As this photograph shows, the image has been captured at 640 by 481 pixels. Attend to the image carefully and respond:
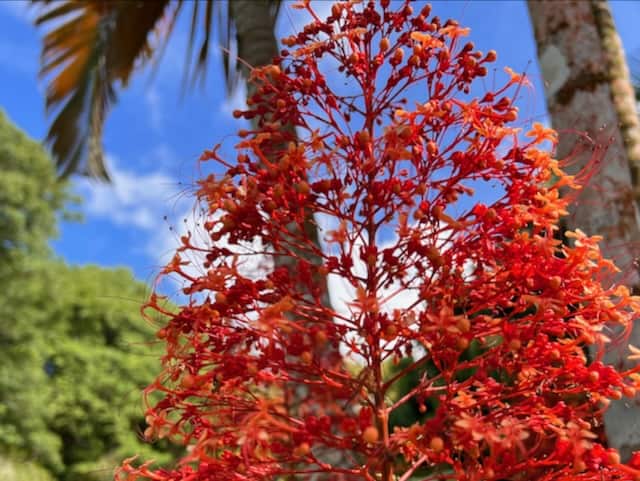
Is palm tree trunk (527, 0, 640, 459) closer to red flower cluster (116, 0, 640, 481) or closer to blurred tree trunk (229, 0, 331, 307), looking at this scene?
red flower cluster (116, 0, 640, 481)

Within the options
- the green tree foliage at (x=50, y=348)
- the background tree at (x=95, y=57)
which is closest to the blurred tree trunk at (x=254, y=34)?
the background tree at (x=95, y=57)

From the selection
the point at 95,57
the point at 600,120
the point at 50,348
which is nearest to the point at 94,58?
the point at 95,57

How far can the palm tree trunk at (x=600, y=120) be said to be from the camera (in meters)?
2.00

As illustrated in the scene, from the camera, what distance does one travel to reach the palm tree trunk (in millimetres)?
2004

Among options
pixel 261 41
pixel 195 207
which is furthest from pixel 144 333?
pixel 195 207

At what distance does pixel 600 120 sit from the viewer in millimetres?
2250

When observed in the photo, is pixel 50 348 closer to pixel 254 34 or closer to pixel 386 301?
pixel 254 34

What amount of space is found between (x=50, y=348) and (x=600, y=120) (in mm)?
13377

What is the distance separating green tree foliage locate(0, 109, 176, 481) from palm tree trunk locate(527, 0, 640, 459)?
7.03 metres

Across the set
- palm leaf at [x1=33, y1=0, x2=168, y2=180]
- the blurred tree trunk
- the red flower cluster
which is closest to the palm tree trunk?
the red flower cluster

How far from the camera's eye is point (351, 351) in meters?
1.46

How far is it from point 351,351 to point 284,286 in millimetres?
214

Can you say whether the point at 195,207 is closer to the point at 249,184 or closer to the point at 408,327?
the point at 249,184

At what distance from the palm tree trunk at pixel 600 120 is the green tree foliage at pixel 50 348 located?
7029 mm
